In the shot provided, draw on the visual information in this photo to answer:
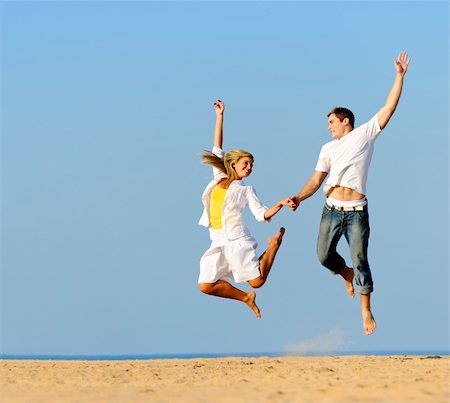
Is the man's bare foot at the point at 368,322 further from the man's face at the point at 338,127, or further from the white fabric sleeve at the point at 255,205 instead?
the man's face at the point at 338,127

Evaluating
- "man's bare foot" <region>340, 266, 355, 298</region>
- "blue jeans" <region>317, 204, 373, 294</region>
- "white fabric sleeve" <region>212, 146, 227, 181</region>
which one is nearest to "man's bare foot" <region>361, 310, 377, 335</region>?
"blue jeans" <region>317, 204, 373, 294</region>

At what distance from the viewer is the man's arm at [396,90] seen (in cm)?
1287

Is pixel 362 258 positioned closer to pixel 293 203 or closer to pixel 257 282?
pixel 293 203

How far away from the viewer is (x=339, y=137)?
44.2 ft

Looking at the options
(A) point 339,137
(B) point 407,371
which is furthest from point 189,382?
(A) point 339,137

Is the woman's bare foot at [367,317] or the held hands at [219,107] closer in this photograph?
the woman's bare foot at [367,317]

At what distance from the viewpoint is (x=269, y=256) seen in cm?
1337

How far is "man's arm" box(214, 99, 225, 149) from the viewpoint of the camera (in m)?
13.8

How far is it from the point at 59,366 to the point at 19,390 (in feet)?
10.5

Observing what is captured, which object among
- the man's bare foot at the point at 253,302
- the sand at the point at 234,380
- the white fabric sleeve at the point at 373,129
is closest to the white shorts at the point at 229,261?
the man's bare foot at the point at 253,302

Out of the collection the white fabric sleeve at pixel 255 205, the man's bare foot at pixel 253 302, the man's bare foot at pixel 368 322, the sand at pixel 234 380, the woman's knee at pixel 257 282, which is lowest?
the sand at pixel 234 380

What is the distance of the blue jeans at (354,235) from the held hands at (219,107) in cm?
214

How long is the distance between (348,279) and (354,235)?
1149 millimetres

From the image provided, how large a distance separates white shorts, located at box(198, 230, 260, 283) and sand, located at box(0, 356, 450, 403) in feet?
4.19
